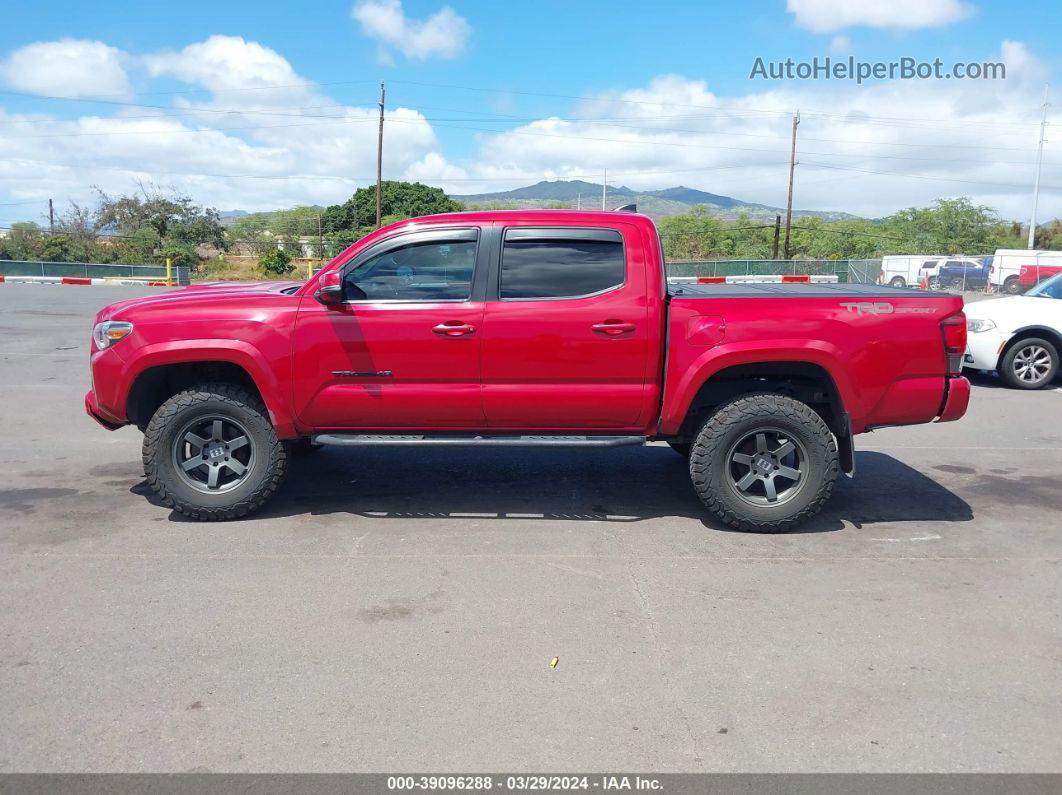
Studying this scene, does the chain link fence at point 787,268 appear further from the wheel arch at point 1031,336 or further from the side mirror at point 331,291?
the side mirror at point 331,291

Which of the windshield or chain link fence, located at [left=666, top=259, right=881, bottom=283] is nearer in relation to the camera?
the windshield

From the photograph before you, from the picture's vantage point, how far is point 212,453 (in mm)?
5922

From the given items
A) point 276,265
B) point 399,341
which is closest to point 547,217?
point 399,341

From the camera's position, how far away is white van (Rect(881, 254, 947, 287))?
3628cm

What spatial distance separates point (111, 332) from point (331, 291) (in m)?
1.51

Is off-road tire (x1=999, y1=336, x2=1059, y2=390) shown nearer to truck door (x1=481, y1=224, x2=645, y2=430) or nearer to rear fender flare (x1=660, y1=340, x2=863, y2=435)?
rear fender flare (x1=660, y1=340, x2=863, y2=435)

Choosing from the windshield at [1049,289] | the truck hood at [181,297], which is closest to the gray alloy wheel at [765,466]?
the truck hood at [181,297]

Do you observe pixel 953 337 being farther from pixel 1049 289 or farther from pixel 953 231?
pixel 953 231

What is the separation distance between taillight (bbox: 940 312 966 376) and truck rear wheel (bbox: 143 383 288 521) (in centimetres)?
434

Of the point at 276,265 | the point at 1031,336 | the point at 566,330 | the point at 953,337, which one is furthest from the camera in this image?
the point at 276,265

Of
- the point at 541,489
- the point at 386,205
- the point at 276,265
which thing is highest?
the point at 386,205

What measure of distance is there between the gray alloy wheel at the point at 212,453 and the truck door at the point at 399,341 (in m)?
0.51

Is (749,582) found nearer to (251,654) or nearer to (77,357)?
(251,654)

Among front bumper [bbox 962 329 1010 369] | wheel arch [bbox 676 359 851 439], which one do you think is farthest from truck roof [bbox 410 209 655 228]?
front bumper [bbox 962 329 1010 369]
